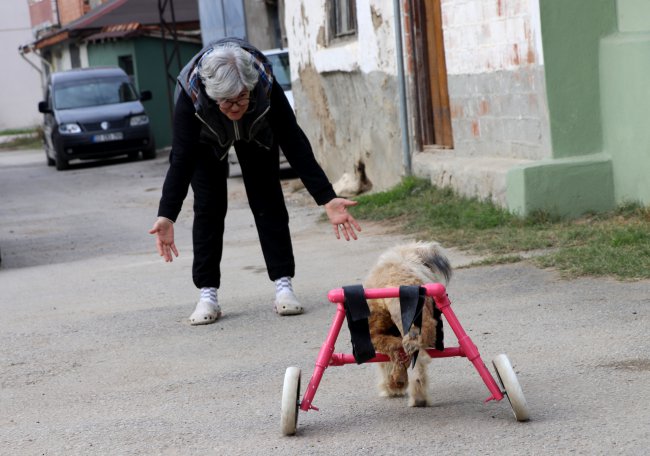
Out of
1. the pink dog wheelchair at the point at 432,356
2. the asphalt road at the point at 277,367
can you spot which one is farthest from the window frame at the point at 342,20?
the pink dog wheelchair at the point at 432,356

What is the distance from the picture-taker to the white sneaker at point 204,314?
22.2 ft

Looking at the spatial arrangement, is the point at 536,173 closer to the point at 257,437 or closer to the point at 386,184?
the point at 386,184

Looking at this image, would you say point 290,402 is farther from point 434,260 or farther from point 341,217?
point 341,217

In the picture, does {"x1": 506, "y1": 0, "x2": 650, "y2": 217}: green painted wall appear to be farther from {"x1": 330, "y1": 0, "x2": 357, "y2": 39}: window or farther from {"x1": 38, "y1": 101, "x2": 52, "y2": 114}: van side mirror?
{"x1": 38, "y1": 101, "x2": 52, "y2": 114}: van side mirror

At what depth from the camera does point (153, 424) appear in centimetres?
472

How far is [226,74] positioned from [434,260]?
155cm

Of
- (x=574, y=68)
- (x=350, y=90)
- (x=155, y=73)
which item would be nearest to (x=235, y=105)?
(x=574, y=68)

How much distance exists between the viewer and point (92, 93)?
79.6 feet

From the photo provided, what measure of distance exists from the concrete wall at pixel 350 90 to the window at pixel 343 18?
0.13m

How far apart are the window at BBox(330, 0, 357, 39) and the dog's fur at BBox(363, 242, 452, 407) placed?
9.19 m

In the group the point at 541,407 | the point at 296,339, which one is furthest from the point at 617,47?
the point at 541,407

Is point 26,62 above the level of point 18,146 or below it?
above

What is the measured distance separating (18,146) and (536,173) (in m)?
30.1

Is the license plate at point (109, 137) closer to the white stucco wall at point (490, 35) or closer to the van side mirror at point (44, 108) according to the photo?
the van side mirror at point (44, 108)
